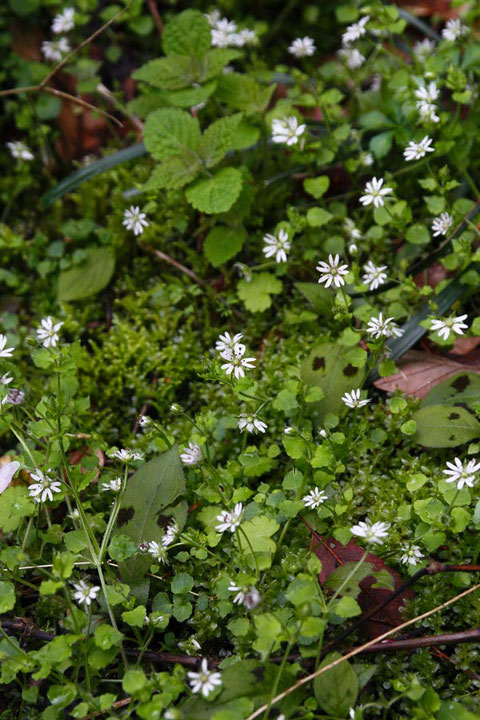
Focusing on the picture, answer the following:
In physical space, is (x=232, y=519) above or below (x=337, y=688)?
above

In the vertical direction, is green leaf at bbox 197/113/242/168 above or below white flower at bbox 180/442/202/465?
above

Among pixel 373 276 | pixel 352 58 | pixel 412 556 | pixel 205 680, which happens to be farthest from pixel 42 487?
pixel 352 58

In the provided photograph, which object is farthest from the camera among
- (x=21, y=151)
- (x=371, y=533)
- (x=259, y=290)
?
(x=21, y=151)

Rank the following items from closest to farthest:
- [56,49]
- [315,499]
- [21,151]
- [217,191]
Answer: [315,499]
[217,191]
[21,151]
[56,49]

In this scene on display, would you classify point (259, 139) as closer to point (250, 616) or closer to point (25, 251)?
Result: point (25, 251)

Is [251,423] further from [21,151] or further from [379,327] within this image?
[21,151]

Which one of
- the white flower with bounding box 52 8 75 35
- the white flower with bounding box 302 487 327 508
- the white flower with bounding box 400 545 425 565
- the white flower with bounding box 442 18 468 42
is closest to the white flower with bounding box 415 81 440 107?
the white flower with bounding box 442 18 468 42

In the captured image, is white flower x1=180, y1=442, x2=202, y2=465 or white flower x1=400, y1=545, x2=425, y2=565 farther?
white flower x1=180, y1=442, x2=202, y2=465

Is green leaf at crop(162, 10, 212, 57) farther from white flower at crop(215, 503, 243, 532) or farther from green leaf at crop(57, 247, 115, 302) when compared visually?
white flower at crop(215, 503, 243, 532)
